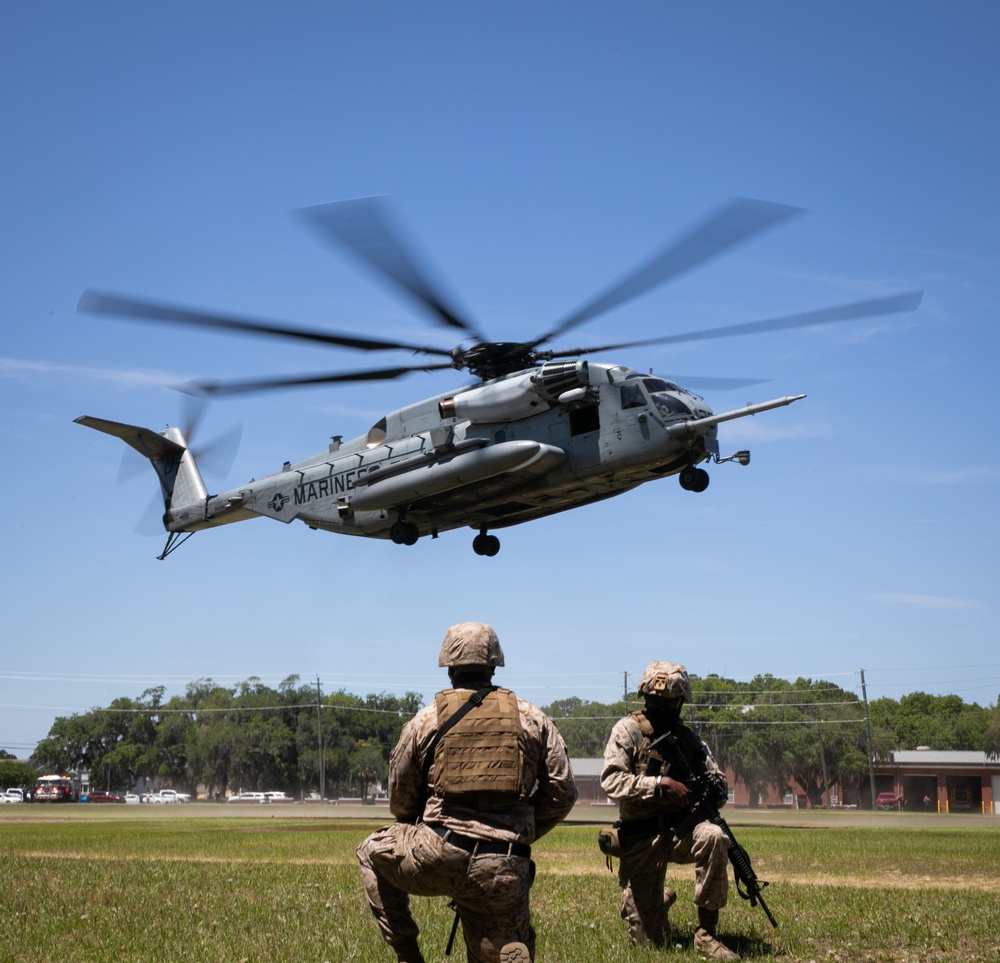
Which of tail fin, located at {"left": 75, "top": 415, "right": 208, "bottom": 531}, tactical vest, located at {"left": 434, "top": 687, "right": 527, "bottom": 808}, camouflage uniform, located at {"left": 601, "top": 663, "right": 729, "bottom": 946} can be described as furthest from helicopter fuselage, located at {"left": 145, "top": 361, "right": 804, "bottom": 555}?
tactical vest, located at {"left": 434, "top": 687, "right": 527, "bottom": 808}

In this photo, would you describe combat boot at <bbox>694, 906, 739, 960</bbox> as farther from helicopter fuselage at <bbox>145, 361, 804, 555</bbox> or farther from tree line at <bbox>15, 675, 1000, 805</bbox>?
tree line at <bbox>15, 675, 1000, 805</bbox>

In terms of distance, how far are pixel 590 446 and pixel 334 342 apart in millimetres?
5066

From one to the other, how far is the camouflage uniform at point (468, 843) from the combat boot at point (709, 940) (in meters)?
2.07

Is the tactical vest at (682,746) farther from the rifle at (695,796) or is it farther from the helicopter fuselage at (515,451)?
the helicopter fuselage at (515,451)

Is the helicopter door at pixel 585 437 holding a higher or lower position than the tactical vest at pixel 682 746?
higher

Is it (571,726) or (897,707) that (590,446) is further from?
(897,707)

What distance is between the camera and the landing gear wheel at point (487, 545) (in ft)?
75.7

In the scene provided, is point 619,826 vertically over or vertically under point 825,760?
over

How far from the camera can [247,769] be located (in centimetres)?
8106

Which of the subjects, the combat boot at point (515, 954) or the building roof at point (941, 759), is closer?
the combat boot at point (515, 954)

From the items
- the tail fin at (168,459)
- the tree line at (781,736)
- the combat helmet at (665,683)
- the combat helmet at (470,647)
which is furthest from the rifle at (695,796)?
the tree line at (781,736)

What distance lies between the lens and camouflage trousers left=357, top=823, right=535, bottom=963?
523 cm

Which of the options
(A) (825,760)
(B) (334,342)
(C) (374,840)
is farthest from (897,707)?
(C) (374,840)

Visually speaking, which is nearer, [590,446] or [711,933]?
[711,933]
